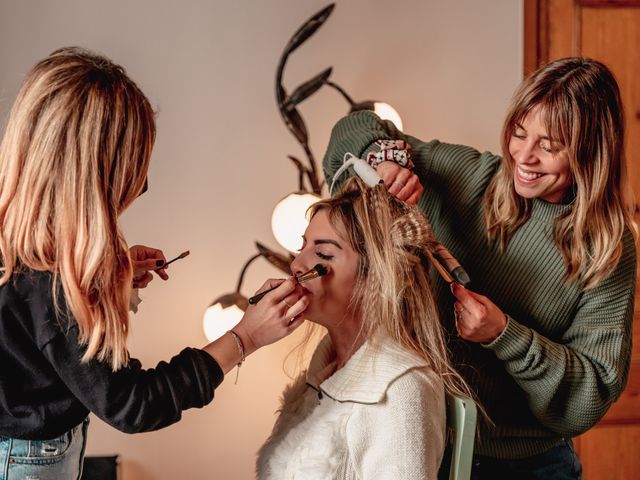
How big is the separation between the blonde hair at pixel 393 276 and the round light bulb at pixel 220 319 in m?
0.96

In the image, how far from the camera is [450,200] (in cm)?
161

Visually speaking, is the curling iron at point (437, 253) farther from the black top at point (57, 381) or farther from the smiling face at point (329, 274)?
the black top at point (57, 381)

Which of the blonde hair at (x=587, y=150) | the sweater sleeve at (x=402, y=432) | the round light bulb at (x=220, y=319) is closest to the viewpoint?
the sweater sleeve at (x=402, y=432)

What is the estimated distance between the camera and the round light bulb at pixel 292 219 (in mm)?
2221

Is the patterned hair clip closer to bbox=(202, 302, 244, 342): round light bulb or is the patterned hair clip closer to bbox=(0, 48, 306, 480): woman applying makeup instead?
bbox=(0, 48, 306, 480): woman applying makeup

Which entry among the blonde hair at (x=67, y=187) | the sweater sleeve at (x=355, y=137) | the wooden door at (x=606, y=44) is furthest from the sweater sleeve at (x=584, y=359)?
the wooden door at (x=606, y=44)

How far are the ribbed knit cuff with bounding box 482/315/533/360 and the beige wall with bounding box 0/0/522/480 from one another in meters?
1.43

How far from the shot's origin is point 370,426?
1320 millimetres

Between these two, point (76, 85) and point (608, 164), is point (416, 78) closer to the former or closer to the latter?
point (608, 164)

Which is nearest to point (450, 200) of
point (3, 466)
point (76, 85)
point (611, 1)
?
point (76, 85)

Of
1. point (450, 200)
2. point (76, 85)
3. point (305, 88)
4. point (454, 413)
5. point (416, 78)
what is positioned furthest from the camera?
point (416, 78)

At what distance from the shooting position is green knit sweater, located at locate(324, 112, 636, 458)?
4.65ft

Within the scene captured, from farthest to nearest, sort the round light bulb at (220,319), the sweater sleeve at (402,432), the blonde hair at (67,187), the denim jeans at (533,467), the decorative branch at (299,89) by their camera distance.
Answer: the decorative branch at (299,89) < the round light bulb at (220,319) < the denim jeans at (533,467) < the sweater sleeve at (402,432) < the blonde hair at (67,187)

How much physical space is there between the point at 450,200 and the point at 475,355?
1.05 feet
